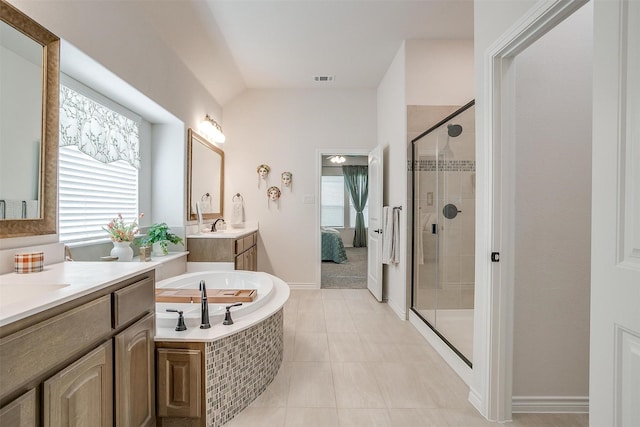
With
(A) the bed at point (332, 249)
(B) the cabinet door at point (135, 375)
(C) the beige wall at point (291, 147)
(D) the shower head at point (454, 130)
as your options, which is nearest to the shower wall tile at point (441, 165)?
(D) the shower head at point (454, 130)

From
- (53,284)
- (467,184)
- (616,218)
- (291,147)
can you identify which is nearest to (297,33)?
(291,147)

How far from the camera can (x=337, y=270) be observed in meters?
5.80

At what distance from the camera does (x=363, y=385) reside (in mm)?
2078

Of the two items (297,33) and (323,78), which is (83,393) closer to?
(297,33)

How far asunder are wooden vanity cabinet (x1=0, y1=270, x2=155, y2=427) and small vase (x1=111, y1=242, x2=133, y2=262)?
3.26 feet

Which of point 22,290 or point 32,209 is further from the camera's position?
point 32,209

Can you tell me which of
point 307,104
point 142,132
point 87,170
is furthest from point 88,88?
point 307,104

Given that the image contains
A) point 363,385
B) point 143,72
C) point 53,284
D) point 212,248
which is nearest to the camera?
point 53,284

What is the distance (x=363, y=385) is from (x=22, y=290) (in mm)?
1872

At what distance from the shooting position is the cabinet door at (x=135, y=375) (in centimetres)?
127

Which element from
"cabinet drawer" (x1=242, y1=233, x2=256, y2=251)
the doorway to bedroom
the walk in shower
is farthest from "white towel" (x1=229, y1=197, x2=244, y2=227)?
the doorway to bedroom

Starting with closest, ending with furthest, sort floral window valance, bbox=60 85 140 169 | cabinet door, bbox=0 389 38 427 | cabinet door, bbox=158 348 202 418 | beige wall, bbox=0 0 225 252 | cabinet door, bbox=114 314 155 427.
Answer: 1. cabinet door, bbox=0 389 38 427
2. cabinet door, bbox=114 314 155 427
3. cabinet door, bbox=158 348 202 418
4. beige wall, bbox=0 0 225 252
5. floral window valance, bbox=60 85 140 169

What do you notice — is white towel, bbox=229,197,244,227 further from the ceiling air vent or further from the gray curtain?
the gray curtain

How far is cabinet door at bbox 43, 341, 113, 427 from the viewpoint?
95cm
